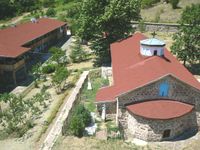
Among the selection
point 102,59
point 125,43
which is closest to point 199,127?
point 125,43

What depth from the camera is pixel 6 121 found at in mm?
31344

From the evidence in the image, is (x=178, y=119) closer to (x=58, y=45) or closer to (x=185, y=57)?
(x=185, y=57)

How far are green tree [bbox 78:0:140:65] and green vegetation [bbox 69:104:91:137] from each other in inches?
675

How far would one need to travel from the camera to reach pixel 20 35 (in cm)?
5072

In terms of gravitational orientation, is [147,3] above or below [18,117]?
above

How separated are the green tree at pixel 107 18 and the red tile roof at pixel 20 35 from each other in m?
8.78

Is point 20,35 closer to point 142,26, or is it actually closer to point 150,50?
point 142,26

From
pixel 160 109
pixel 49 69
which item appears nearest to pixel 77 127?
pixel 160 109

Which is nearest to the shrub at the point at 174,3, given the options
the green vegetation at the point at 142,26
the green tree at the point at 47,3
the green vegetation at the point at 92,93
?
the green vegetation at the point at 142,26

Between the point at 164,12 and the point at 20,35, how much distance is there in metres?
32.0

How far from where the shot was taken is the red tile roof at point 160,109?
87.6 feet

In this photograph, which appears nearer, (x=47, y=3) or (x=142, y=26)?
(x=142, y=26)

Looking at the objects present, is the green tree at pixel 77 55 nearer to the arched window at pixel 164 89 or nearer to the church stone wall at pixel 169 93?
the church stone wall at pixel 169 93

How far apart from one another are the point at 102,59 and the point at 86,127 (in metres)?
20.3
